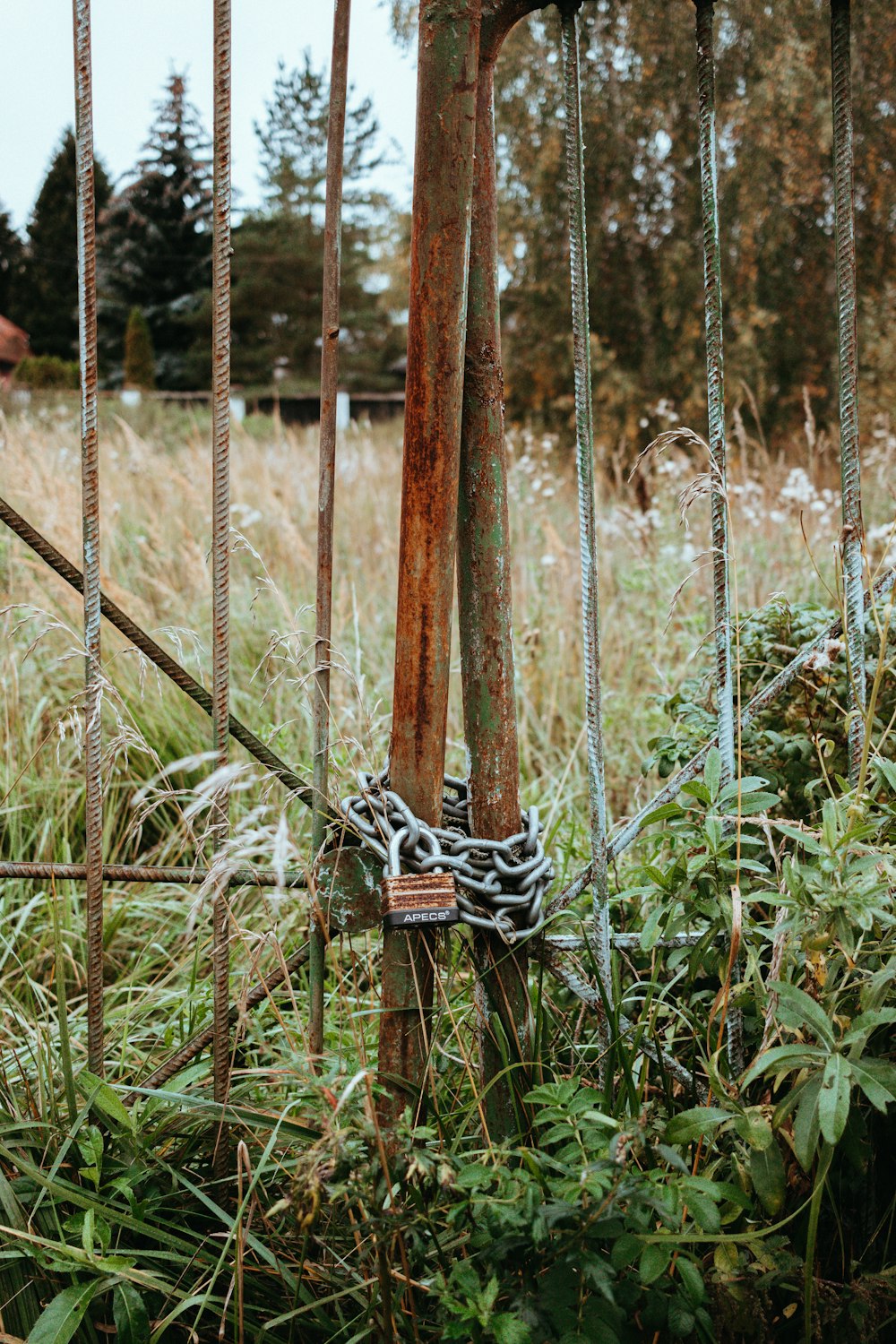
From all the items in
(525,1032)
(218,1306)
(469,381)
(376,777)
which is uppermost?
(469,381)

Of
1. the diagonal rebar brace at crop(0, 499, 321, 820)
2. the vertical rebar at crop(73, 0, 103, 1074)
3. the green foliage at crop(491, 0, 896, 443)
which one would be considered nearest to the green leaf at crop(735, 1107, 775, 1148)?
the diagonal rebar brace at crop(0, 499, 321, 820)

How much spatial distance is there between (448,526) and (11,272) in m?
32.7

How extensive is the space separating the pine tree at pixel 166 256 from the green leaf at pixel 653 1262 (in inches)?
964

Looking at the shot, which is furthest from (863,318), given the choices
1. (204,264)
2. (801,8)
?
(204,264)

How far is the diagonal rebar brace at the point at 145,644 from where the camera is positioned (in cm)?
121

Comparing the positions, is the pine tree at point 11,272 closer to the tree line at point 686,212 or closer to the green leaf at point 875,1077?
the tree line at point 686,212

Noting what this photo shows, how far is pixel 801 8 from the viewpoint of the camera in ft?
30.0

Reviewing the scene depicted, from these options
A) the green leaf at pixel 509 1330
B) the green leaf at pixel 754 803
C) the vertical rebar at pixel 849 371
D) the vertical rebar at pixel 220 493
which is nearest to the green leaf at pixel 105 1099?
the vertical rebar at pixel 220 493

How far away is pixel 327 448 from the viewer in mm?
1214

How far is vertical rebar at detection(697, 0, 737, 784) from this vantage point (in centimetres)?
112

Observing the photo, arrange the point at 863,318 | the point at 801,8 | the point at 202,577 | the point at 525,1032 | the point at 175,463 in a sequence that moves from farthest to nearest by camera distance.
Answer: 1. the point at 863,318
2. the point at 801,8
3. the point at 175,463
4. the point at 202,577
5. the point at 525,1032

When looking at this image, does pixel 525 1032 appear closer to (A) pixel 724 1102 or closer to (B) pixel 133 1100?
(A) pixel 724 1102

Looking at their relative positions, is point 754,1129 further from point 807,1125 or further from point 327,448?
point 327,448

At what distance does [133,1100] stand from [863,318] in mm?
10947
